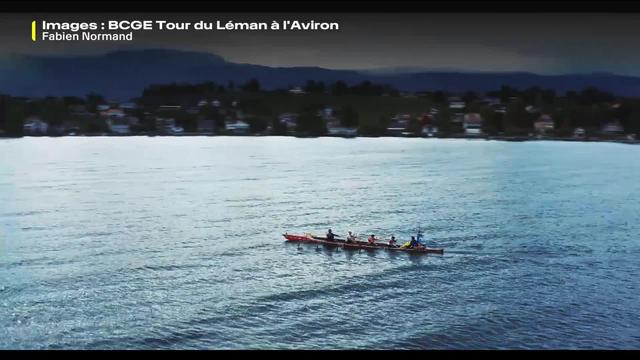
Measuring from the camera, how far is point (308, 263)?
28203 mm

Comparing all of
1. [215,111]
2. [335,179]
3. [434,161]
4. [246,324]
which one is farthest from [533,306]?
[434,161]

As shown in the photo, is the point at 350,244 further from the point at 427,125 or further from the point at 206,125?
the point at 427,125

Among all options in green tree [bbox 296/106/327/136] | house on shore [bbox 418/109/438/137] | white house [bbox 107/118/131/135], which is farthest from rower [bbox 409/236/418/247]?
white house [bbox 107/118/131/135]

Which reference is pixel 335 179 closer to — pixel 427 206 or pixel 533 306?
pixel 427 206

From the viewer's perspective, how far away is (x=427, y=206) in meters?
41.4

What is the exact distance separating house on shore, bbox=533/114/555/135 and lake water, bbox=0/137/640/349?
486cm

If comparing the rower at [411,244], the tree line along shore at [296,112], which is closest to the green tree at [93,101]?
the tree line along shore at [296,112]

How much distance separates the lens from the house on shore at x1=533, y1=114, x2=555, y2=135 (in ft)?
167

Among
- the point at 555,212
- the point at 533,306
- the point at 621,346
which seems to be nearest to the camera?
the point at 621,346

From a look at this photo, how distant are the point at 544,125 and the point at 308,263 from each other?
34.9m

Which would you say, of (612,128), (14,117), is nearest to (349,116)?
(612,128)

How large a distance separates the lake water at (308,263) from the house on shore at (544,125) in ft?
16.0

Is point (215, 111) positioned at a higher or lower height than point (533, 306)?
higher
